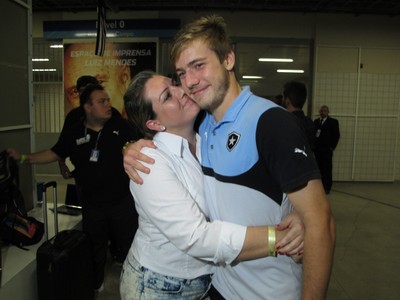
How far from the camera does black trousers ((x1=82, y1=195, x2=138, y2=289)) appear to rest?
2613 mm

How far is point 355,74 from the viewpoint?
6863 mm

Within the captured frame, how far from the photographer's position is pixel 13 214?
193 centimetres

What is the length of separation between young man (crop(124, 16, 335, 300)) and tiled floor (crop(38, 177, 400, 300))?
1.98 m

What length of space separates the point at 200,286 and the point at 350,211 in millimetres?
4430

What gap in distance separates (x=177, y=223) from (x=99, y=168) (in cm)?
169

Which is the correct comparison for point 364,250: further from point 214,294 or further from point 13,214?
point 13,214

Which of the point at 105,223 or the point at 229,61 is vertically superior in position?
the point at 229,61

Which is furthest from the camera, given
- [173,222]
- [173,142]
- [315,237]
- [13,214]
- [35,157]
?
[35,157]

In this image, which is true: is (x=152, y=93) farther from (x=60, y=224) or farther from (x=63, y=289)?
(x=60, y=224)

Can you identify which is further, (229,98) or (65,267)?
(65,267)

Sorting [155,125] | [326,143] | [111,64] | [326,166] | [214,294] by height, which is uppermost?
[111,64]

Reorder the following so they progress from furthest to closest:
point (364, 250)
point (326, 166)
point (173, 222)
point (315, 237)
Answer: point (326, 166)
point (364, 250)
point (173, 222)
point (315, 237)

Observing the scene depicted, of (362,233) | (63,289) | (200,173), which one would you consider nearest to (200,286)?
(200,173)

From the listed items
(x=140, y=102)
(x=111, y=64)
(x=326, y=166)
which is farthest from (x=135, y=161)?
Result: (x=111, y=64)
